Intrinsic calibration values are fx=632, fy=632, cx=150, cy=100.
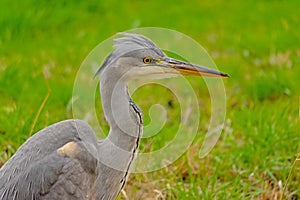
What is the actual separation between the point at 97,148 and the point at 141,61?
0.42 meters

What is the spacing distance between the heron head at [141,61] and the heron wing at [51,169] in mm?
342

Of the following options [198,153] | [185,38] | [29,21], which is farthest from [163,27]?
[198,153]

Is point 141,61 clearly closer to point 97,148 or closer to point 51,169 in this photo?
point 97,148

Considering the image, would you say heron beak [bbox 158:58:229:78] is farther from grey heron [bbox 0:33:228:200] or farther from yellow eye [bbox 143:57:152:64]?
yellow eye [bbox 143:57:152:64]

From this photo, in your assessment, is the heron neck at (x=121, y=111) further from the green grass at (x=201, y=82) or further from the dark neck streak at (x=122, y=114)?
the green grass at (x=201, y=82)

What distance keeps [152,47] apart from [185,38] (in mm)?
3762

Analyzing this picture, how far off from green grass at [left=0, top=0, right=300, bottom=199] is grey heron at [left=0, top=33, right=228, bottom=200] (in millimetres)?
577

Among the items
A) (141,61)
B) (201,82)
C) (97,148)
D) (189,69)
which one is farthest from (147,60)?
(201,82)

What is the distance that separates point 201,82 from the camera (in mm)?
5461

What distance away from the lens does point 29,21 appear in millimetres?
5980

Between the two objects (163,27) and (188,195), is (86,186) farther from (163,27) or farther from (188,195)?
(163,27)

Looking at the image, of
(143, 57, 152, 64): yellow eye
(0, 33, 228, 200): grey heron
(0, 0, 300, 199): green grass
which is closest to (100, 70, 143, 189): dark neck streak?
(0, 33, 228, 200): grey heron

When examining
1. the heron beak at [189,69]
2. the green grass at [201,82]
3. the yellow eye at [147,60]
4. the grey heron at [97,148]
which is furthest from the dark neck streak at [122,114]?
the green grass at [201,82]

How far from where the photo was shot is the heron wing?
2582 mm
